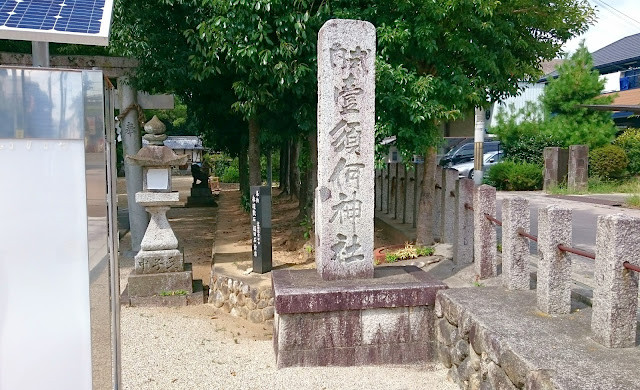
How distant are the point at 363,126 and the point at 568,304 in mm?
2352

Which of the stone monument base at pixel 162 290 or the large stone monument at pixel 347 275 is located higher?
the large stone monument at pixel 347 275

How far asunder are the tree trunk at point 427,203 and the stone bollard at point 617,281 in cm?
434

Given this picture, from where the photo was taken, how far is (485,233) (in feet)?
18.5

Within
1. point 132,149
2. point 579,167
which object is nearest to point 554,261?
point 132,149

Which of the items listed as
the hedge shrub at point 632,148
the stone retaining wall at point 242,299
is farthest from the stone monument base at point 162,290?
the hedge shrub at point 632,148

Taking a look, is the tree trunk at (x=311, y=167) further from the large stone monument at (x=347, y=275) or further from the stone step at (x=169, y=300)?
the large stone monument at (x=347, y=275)

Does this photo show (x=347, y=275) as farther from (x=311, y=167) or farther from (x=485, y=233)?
(x=311, y=167)

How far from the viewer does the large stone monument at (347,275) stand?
16.2ft

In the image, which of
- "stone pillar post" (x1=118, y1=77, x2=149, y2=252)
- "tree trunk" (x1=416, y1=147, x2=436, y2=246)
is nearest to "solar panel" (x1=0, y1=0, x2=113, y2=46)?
"tree trunk" (x1=416, y1=147, x2=436, y2=246)

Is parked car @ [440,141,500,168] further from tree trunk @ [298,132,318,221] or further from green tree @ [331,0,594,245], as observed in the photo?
green tree @ [331,0,594,245]

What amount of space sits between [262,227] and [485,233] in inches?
124

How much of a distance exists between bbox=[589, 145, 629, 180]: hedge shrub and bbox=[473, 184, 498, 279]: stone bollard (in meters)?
14.6

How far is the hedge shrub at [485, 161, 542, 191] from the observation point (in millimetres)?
18453

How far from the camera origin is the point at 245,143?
14.4 meters
